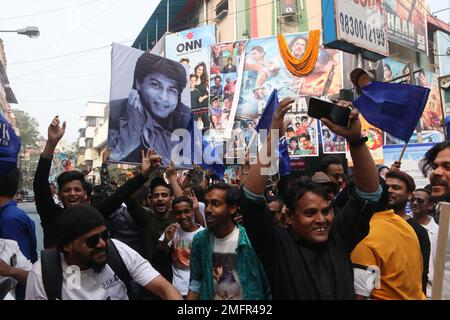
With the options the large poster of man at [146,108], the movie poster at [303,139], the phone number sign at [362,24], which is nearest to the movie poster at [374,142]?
the phone number sign at [362,24]

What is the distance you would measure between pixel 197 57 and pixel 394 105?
59.7ft

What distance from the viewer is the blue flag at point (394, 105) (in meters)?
2.97

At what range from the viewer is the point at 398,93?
3020 millimetres

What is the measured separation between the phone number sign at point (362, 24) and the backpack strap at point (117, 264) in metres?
10.6

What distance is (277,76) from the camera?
18.0 m

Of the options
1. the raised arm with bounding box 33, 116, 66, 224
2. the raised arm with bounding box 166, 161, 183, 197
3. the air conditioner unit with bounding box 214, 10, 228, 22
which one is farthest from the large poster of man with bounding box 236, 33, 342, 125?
the raised arm with bounding box 33, 116, 66, 224

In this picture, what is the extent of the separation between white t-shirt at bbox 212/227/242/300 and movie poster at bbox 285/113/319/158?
14.0 meters

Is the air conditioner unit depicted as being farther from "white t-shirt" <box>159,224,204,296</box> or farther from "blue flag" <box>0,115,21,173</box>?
"blue flag" <box>0,115,21,173</box>

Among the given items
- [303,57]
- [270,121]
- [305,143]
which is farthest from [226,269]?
[303,57]

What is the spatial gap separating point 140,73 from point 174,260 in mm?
2968
